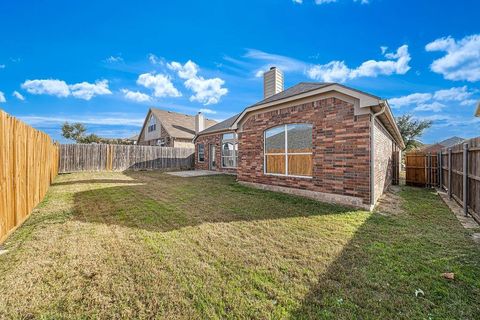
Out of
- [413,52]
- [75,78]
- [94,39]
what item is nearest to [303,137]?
[413,52]

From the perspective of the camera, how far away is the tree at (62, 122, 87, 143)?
112 feet

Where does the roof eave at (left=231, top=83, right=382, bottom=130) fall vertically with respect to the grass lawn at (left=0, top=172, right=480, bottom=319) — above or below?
above

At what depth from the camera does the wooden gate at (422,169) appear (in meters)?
10.1

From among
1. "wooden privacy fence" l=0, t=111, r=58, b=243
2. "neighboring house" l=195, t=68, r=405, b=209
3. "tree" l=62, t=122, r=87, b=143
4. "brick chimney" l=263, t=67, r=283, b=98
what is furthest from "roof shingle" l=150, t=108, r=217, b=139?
"tree" l=62, t=122, r=87, b=143

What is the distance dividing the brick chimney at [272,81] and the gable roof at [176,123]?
12956 millimetres

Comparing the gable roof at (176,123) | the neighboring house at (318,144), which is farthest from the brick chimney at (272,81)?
the gable roof at (176,123)

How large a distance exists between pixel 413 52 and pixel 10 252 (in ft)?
62.8

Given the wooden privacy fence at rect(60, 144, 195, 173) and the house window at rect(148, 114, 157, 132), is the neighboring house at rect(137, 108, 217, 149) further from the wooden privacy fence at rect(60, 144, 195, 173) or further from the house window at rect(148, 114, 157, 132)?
the wooden privacy fence at rect(60, 144, 195, 173)

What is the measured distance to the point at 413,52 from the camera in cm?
1320

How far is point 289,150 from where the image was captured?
768 centimetres

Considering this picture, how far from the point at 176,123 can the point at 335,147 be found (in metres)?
21.4

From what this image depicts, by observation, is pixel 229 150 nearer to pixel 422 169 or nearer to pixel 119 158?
pixel 119 158

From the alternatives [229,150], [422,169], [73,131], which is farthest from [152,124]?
[422,169]

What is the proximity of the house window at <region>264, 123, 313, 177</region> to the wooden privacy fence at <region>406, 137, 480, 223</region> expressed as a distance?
375 cm
